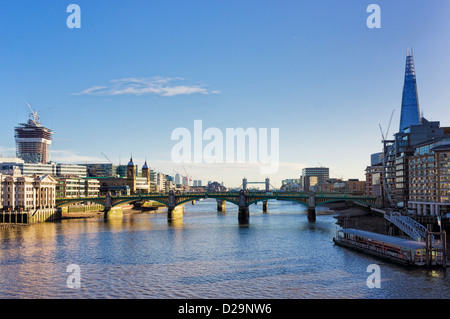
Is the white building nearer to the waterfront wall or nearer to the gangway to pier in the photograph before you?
the waterfront wall

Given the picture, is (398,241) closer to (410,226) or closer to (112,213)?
(410,226)

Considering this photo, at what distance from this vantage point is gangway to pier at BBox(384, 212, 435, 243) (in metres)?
75.8

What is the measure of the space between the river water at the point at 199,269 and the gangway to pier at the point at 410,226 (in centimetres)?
1343

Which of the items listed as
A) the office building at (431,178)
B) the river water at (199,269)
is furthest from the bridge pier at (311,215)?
the river water at (199,269)

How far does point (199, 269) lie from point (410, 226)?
141ft

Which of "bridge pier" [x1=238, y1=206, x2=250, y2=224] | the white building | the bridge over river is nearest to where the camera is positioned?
the white building

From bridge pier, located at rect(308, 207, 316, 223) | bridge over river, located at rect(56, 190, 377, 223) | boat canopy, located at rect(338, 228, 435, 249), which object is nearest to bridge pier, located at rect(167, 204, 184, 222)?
bridge over river, located at rect(56, 190, 377, 223)

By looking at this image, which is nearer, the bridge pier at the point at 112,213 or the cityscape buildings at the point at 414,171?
the cityscape buildings at the point at 414,171

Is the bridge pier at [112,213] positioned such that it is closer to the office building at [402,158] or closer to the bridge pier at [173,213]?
the bridge pier at [173,213]

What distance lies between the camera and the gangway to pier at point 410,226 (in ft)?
249

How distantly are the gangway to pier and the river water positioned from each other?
529 inches

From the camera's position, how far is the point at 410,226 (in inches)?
3098
